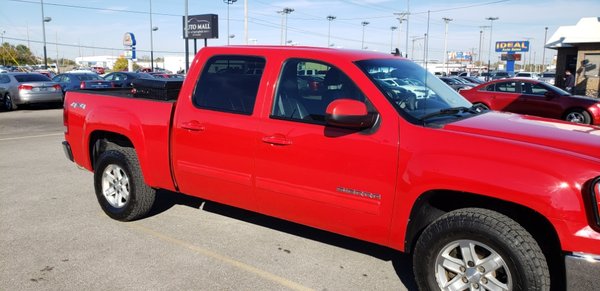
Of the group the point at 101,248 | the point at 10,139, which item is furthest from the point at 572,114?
the point at 10,139

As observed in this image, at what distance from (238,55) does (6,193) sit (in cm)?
396

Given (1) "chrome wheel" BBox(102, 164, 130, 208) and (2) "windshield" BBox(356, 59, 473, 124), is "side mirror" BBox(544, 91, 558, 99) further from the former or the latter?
(1) "chrome wheel" BBox(102, 164, 130, 208)

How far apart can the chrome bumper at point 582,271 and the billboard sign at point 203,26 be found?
40.6 m

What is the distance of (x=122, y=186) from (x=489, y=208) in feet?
12.1

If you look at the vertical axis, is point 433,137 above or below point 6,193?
above

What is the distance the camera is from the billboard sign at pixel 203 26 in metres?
41.2

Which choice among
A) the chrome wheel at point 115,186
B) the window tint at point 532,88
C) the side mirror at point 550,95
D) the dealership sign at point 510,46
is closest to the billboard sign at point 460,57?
the dealership sign at point 510,46

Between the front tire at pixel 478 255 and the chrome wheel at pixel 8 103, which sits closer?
the front tire at pixel 478 255

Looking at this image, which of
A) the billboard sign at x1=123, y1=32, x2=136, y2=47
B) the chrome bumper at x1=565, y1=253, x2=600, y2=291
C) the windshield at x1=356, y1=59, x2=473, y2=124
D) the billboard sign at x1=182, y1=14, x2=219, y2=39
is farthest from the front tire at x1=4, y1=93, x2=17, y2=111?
the billboard sign at x1=123, y1=32, x2=136, y2=47

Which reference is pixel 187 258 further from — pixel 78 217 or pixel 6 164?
pixel 6 164

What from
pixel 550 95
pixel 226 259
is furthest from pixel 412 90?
pixel 550 95

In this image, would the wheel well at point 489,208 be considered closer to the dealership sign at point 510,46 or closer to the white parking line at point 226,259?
the white parking line at point 226,259

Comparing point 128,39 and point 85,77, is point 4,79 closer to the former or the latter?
point 85,77

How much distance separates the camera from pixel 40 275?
3861mm
